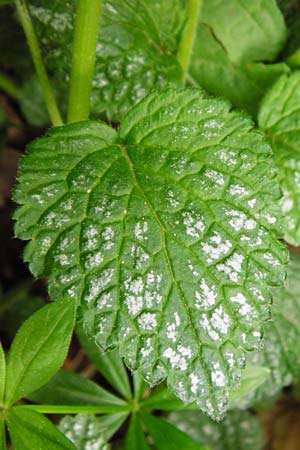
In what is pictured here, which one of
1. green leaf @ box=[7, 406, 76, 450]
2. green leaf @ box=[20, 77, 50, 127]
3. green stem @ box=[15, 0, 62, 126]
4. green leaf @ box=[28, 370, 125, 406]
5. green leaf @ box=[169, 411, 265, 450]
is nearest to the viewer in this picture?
green leaf @ box=[7, 406, 76, 450]

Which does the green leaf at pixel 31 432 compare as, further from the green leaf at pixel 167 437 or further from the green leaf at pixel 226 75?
the green leaf at pixel 226 75

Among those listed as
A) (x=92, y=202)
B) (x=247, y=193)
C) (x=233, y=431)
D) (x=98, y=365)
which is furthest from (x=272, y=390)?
(x=92, y=202)

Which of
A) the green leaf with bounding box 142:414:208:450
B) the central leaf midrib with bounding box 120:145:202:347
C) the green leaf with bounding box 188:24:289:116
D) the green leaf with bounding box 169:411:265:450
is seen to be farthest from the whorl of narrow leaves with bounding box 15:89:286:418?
the green leaf with bounding box 169:411:265:450

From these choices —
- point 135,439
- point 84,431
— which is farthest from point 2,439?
point 135,439

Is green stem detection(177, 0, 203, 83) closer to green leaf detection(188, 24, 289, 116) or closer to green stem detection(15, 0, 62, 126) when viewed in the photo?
green leaf detection(188, 24, 289, 116)

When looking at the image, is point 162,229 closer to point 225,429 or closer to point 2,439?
point 2,439

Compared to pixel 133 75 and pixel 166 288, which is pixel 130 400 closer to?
pixel 166 288

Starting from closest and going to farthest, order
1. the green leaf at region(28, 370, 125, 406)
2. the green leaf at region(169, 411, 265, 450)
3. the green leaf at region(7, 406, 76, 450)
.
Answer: the green leaf at region(7, 406, 76, 450)
the green leaf at region(28, 370, 125, 406)
the green leaf at region(169, 411, 265, 450)
